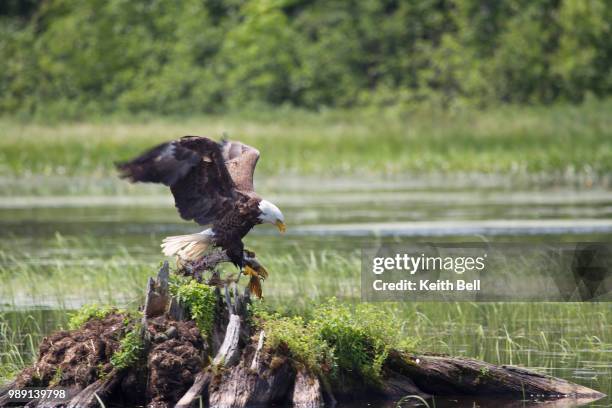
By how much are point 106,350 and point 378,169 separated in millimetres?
21564

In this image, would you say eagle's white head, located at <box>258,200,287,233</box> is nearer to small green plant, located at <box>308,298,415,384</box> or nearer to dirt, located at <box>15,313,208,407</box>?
small green plant, located at <box>308,298,415,384</box>

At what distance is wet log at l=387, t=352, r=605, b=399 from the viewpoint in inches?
350

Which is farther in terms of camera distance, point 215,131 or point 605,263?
point 215,131

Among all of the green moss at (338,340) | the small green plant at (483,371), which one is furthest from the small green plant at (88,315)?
the small green plant at (483,371)

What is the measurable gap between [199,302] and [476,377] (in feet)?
6.15

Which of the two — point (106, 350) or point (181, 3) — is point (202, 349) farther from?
point (181, 3)

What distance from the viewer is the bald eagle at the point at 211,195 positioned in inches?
360

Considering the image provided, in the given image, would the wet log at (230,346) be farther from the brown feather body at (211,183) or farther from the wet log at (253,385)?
the brown feather body at (211,183)

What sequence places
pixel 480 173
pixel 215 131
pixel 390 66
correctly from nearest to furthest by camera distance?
1. pixel 480 173
2. pixel 215 131
3. pixel 390 66

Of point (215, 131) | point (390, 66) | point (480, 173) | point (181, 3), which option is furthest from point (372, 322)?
point (181, 3)

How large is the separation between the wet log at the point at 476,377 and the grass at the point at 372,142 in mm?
18910

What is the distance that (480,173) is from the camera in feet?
95.9

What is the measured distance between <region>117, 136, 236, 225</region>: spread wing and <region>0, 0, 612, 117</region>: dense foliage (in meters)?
31.5

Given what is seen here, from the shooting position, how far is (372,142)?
1255 inches
